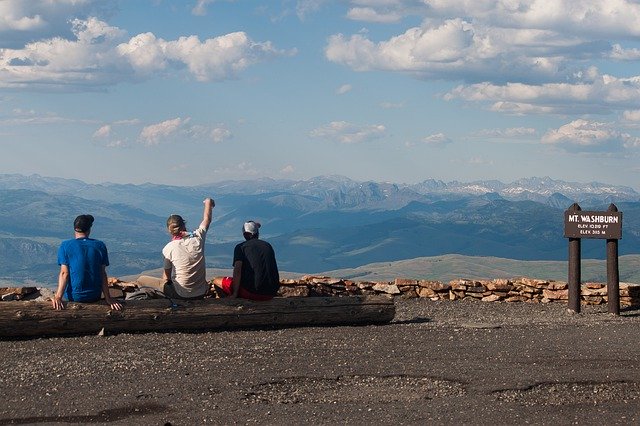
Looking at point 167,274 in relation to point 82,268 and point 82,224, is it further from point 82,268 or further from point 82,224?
point 82,224

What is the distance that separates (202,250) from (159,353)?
318 centimetres

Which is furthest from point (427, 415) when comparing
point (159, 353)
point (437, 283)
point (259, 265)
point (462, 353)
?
point (437, 283)

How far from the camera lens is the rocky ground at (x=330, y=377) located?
9.53 metres

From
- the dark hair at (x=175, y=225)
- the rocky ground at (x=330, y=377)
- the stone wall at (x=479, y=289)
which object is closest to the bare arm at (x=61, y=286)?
the rocky ground at (x=330, y=377)

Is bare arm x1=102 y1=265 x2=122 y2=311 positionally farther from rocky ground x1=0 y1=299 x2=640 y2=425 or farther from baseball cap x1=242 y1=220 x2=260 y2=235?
baseball cap x1=242 y1=220 x2=260 y2=235

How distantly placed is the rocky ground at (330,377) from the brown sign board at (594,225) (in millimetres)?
3882

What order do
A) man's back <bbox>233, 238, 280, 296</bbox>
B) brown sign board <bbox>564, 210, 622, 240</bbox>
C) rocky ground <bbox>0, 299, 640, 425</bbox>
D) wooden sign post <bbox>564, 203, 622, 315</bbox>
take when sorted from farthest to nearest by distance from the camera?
1. brown sign board <bbox>564, 210, 622, 240</bbox>
2. wooden sign post <bbox>564, 203, 622, 315</bbox>
3. man's back <bbox>233, 238, 280, 296</bbox>
4. rocky ground <bbox>0, 299, 640, 425</bbox>

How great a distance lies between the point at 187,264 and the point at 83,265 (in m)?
1.87

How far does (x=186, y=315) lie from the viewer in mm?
14258

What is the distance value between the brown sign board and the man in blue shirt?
30.0 feet

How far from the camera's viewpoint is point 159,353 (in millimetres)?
12391

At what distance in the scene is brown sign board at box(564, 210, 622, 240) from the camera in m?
18.9

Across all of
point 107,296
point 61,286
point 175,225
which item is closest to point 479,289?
point 175,225

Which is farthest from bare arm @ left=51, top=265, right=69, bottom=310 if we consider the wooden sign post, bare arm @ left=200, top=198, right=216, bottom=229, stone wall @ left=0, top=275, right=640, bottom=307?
the wooden sign post
